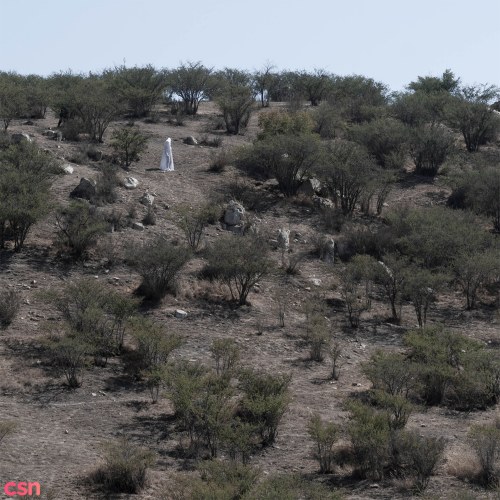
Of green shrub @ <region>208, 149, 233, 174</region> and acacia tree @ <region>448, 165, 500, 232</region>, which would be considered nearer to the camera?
acacia tree @ <region>448, 165, 500, 232</region>

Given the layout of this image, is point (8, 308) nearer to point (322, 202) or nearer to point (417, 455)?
point (417, 455)

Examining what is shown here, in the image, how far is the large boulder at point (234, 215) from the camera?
28828 mm

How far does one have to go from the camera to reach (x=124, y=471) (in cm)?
1311

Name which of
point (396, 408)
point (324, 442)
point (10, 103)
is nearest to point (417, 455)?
point (324, 442)

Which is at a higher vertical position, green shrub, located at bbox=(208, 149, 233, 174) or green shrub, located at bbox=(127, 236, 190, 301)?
green shrub, located at bbox=(208, 149, 233, 174)

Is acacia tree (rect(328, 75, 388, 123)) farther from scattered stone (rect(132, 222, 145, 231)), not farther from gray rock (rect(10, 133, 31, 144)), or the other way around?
scattered stone (rect(132, 222, 145, 231))

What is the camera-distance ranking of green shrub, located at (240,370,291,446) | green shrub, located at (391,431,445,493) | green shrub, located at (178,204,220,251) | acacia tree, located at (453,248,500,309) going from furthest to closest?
1. green shrub, located at (178,204,220,251)
2. acacia tree, located at (453,248,500,309)
3. green shrub, located at (240,370,291,446)
4. green shrub, located at (391,431,445,493)

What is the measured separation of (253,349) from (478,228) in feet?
38.5

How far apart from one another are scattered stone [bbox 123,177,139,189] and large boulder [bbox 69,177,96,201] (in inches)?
70.5

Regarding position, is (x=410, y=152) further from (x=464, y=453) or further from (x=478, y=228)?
(x=464, y=453)

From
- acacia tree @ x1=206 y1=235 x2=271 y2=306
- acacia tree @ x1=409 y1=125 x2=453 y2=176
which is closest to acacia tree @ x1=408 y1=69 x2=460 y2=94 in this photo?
acacia tree @ x1=409 y1=125 x2=453 y2=176

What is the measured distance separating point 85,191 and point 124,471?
1579 centimetres

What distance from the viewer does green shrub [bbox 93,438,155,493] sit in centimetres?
1310

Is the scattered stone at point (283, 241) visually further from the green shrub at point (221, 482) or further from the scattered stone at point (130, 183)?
the green shrub at point (221, 482)
